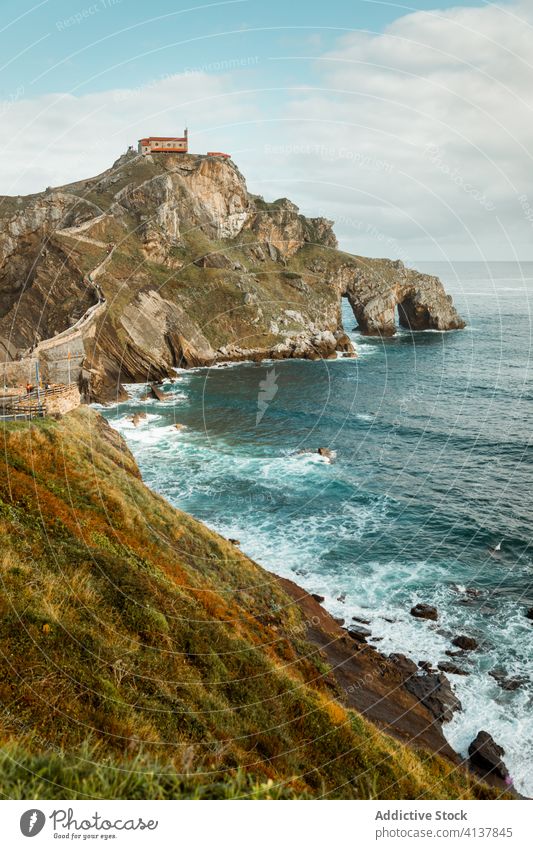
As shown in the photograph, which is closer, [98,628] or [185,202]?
[98,628]

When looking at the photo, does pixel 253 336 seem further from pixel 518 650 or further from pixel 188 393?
pixel 518 650

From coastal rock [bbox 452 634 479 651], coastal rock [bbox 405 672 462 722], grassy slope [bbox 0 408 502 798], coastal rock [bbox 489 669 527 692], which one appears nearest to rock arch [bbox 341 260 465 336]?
coastal rock [bbox 452 634 479 651]

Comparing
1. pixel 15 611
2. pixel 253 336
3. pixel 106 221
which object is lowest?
pixel 15 611

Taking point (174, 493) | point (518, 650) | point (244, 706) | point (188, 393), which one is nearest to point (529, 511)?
point (518, 650)

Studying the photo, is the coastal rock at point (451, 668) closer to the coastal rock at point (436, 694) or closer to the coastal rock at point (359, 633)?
the coastal rock at point (436, 694)

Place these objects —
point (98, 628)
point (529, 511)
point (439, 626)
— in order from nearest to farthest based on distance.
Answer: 1. point (98, 628)
2. point (439, 626)
3. point (529, 511)
